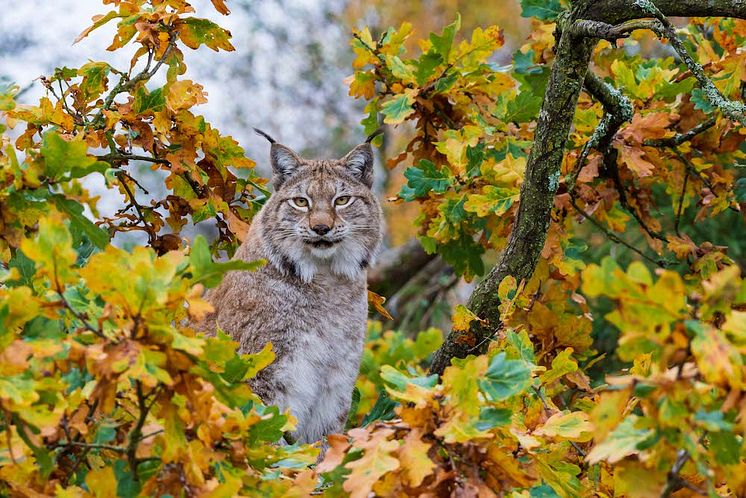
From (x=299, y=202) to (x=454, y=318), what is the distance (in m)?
1.75

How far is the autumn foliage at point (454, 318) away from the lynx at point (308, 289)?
51 cm

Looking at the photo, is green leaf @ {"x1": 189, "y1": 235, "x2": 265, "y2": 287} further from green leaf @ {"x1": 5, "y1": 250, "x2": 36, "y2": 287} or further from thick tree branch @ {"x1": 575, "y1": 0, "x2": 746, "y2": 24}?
thick tree branch @ {"x1": 575, "y1": 0, "x2": 746, "y2": 24}

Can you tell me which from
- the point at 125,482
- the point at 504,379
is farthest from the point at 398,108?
the point at 125,482

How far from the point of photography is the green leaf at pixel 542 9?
12.7 feet

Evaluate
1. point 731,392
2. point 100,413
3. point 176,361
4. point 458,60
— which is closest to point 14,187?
point 100,413

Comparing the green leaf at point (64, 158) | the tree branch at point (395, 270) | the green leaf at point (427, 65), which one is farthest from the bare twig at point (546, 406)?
the tree branch at point (395, 270)

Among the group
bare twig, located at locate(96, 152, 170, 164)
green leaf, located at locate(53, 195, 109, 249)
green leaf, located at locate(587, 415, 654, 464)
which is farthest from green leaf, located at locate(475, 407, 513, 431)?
bare twig, located at locate(96, 152, 170, 164)

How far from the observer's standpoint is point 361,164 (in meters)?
4.88

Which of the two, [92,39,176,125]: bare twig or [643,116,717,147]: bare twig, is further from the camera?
[643,116,717,147]: bare twig

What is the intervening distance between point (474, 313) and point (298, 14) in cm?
1335

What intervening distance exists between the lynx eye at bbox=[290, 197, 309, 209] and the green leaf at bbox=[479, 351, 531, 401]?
9.11 feet

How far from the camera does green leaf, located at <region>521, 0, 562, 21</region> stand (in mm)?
3873

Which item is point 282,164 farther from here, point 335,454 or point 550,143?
point 335,454

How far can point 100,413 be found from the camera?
2.00 metres
